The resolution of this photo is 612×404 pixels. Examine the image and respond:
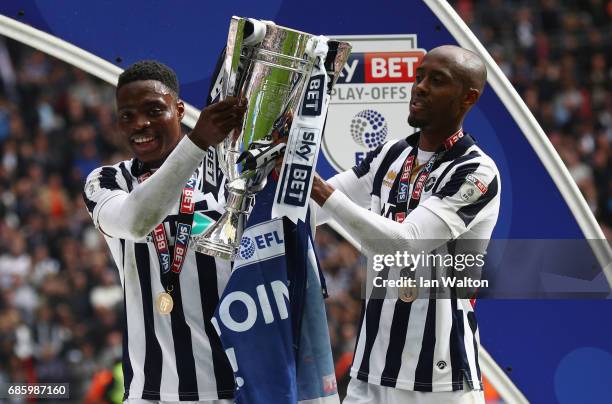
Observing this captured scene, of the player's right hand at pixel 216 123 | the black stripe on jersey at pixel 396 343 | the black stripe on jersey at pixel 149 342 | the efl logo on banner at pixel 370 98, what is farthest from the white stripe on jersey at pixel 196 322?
the efl logo on banner at pixel 370 98

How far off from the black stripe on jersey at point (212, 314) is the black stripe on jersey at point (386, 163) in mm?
720

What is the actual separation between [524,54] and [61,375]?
6.33 meters

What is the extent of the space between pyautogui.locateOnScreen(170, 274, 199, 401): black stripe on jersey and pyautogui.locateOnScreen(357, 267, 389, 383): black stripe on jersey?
1.98ft

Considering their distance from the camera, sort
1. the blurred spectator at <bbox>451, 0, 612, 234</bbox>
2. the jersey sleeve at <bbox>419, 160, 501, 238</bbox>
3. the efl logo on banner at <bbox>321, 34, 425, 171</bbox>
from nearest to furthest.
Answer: the jersey sleeve at <bbox>419, 160, 501, 238</bbox>
the efl logo on banner at <bbox>321, 34, 425, 171</bbox>
the blurred spectator at <bbox>451, 0, 612, 234</bbox>

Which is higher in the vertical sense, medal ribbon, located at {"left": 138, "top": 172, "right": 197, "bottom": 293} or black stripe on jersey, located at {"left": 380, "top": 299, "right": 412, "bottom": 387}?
medal ribbon, located at {"left": 138, "top": 172, "right": 197, "bottom": 293}

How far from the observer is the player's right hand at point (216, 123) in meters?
3.18

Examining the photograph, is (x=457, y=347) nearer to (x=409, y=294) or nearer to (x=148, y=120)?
(x=409, y=294)

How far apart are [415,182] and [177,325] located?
0.92m

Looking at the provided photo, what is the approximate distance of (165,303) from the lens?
348 cm

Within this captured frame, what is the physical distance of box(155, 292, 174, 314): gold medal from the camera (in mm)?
3477

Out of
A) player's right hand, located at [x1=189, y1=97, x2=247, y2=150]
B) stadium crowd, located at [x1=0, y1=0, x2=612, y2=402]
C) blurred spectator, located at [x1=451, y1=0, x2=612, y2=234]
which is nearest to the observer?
player's right hand, located at [x1=189, y1=97, x2=247, y2=150]

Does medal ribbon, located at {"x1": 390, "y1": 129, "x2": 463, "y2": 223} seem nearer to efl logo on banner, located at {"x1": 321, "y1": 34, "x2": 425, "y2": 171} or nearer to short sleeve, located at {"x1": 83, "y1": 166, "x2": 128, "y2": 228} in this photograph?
short sleeve, located at {"x1": 83, "y1": 166, "x2": 128, "y2": 228}

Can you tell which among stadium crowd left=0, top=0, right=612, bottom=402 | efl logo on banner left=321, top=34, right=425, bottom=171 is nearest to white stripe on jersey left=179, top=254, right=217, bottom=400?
efl logo on banner left=321, top=34, right=425, bottom=171

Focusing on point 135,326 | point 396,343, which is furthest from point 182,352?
point 396,343
